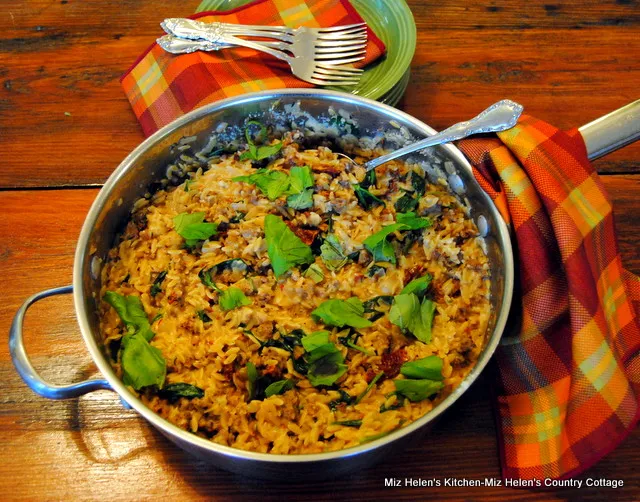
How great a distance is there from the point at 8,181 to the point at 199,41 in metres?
0.68

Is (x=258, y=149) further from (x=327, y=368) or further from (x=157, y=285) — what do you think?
(x=327, y=368)

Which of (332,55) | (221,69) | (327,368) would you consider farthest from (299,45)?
(327,368)

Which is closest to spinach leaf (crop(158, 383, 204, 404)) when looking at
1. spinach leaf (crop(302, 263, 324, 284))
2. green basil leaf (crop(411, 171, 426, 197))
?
spinach leaf (crop(302, 263, 324, 284))

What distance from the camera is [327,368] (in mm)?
1154

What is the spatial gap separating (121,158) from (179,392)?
0.86 meters

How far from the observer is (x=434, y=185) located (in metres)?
1.39

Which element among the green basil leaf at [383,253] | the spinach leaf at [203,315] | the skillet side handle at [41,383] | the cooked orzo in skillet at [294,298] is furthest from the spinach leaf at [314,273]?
the skillet side handle at [41,383]

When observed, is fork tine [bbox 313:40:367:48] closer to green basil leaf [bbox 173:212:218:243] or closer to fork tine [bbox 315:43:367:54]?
fork tine [bbox 315:43:367:54]

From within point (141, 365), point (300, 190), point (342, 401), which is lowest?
point (342, 401)

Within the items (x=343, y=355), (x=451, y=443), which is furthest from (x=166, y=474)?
(x=451, y=443)

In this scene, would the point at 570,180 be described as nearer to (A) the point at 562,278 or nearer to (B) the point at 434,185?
(A) the point at 562,278

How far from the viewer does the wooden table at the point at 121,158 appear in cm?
123

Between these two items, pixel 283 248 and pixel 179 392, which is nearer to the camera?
pixel 179 392

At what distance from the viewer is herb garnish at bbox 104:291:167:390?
3.61ft
